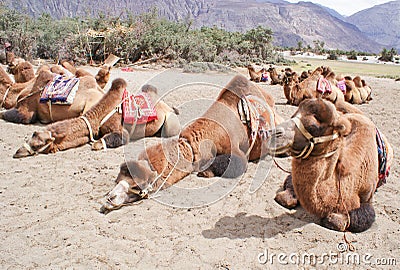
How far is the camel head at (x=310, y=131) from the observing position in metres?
3.11

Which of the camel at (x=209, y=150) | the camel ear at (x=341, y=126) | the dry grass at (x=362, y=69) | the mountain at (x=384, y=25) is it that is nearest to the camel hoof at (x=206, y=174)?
the camel at (x=209, y=150)

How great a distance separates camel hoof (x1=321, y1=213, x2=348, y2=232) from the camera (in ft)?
11.9

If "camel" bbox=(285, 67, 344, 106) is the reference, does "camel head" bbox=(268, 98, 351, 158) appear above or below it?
above

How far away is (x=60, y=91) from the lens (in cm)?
710

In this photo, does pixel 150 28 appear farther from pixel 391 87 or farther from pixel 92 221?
pixel 92 221

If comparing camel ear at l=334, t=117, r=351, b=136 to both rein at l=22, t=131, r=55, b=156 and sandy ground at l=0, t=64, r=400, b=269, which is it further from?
rein at l=22, t=131, r=55, b=156

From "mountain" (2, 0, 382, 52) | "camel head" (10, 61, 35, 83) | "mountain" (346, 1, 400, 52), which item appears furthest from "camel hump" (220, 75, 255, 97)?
"mountain" (346, 1, 400, 52)

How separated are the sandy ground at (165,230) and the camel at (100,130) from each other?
458 millimetres

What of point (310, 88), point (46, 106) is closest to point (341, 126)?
point (46, 106)

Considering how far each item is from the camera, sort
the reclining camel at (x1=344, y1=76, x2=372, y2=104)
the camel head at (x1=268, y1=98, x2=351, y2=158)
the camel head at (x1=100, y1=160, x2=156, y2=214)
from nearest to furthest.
Answer: the camel head at (x1=268, y1=98, x2=351, y2=158)
the camel head at (x1=100, y1=160, x2=156, y2=214)
the reclining camel at (x1=344, y1=76, x2=372, y2=104)

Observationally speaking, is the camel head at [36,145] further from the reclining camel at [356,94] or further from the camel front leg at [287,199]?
the reclining camel at [356,94]

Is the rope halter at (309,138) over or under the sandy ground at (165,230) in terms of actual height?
over

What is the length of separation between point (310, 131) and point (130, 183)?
210cm

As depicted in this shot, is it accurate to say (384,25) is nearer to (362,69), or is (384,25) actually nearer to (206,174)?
(362,69)
